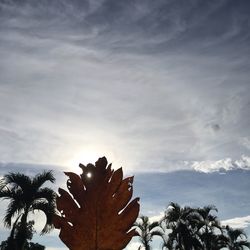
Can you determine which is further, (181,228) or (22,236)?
(181,228)

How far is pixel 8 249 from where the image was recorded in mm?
11250

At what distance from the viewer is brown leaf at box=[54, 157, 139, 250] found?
3.65 feet

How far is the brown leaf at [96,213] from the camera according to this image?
1.11m

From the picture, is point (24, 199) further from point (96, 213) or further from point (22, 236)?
point (96, 213)

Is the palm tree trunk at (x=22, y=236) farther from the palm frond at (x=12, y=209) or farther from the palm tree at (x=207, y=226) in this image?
the palm tree at (x=207, y=226)

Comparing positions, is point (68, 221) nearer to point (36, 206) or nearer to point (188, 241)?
point (36, 206)

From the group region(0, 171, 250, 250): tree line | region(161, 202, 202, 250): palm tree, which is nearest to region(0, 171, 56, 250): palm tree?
region(0, 171, 250, 250): tree line

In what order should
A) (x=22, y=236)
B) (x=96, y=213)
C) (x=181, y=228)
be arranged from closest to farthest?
(x=96, y=213) → (x=22, y=236) → (x=181, y=228)

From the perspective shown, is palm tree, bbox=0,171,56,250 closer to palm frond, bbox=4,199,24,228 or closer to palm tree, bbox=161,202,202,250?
palm frond, bbox=4,199,24,228

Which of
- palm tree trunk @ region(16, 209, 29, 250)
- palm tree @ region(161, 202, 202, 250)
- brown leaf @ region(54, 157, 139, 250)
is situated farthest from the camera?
palm tree @ region(161, 202, 202, 250)

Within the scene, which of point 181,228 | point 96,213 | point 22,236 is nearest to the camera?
point 96,213

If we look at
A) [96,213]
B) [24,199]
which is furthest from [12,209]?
[96,213]

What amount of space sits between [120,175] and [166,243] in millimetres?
27961

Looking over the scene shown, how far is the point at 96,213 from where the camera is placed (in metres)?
1.13
